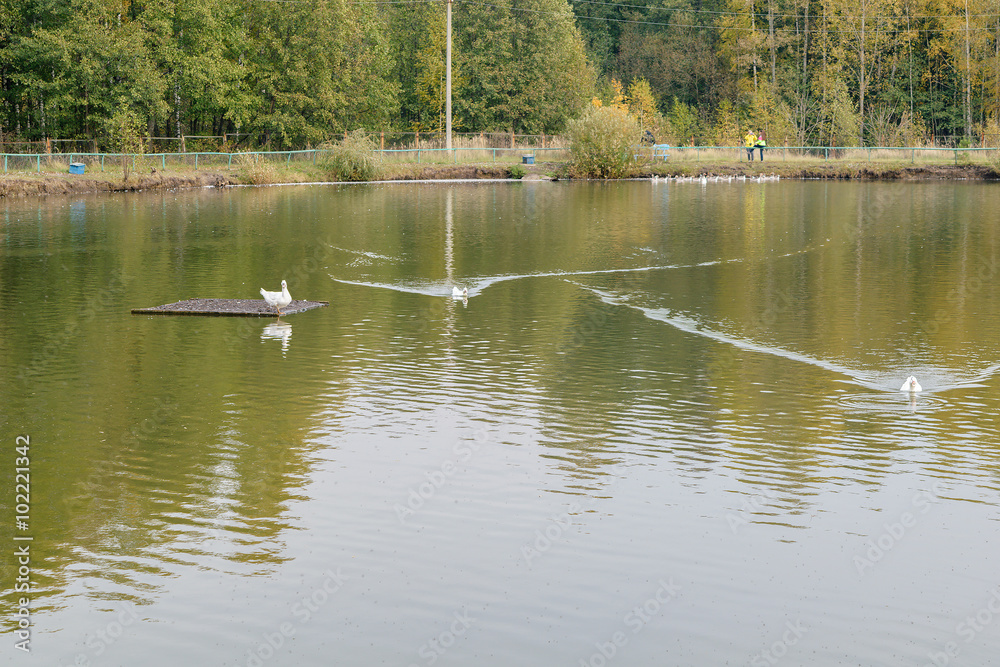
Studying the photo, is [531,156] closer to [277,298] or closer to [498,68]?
[498,68]

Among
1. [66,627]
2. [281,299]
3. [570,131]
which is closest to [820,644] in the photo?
[66,627]

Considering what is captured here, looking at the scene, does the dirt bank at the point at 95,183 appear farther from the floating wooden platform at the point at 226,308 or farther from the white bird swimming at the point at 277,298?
the white bird swimming at the point at 277,298

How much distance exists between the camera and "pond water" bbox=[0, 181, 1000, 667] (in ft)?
30.2

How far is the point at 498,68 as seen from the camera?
9725 cm

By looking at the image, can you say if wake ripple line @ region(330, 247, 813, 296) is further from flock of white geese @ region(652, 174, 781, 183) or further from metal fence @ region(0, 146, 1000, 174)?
metal fence @ region(0, 146, 1000, 174)

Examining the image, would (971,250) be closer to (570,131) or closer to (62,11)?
(570,131)

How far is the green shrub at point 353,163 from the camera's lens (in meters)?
69.7

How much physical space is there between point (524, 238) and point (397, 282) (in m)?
9.84

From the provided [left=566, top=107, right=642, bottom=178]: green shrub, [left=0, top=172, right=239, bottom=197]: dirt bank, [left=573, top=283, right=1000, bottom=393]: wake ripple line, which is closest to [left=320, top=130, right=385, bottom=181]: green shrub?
[left=0, top=172, right=239, bottom=197]: dirt bank

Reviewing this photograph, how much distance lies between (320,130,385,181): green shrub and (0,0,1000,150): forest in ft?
40.6

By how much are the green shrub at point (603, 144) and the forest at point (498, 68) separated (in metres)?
22.5

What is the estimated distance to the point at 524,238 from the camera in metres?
36.2

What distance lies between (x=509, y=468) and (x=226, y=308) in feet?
38.0

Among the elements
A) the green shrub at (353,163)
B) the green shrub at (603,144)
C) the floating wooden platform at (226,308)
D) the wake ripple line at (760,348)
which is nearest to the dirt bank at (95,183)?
the green shrub at (353,163)
